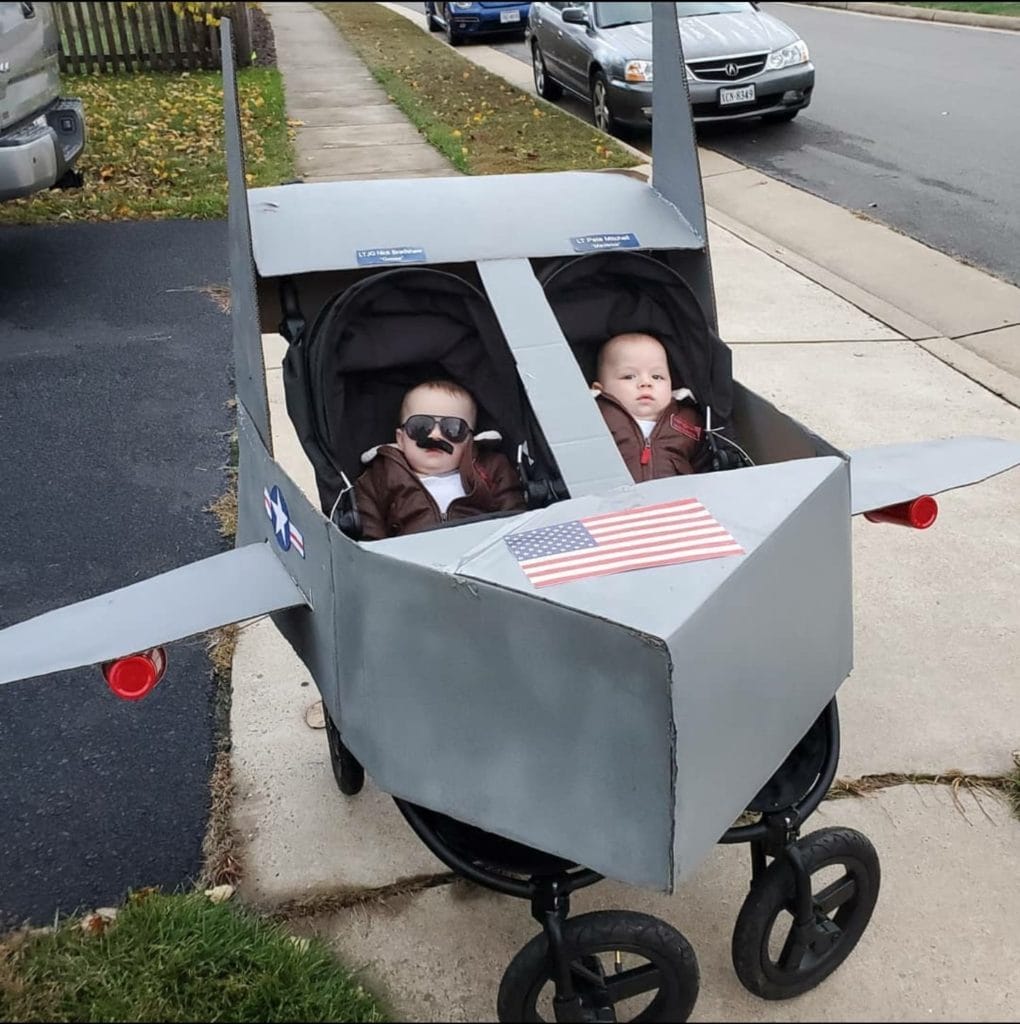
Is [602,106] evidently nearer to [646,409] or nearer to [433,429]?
[646,409]

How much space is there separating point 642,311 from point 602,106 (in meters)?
7.88

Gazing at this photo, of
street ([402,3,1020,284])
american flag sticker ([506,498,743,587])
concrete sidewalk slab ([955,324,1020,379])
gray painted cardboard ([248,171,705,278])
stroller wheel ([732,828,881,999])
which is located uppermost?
gray painted cardboard ([248,171,705,278])

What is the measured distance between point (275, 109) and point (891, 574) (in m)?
9.01

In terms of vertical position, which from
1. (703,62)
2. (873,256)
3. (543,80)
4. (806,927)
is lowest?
(873,256)

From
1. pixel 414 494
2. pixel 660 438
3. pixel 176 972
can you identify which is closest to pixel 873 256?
pixel 660 438

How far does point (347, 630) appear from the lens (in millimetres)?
1850

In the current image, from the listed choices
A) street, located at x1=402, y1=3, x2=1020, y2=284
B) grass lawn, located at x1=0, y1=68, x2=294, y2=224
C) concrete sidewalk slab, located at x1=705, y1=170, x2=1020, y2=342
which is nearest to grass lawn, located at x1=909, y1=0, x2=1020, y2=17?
street, located at x1=402, y1=3, x2=1020, y2=284

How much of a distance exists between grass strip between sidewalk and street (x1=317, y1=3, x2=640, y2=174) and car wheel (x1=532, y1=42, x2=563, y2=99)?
0.23 meters

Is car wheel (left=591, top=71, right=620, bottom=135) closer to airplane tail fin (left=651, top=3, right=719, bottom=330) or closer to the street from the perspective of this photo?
the street

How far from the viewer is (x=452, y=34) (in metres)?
16.9

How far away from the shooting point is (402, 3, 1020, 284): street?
7.34m

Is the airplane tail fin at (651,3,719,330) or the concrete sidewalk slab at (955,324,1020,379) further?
the concrete sidewalk slab at (955,324,1020,379)

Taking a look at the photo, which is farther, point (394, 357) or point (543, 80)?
point (543, 80)

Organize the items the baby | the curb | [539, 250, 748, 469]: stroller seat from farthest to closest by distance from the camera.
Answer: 1. the curb
2. [539, 250, 748, 469]: stroller seat
3. the baby
